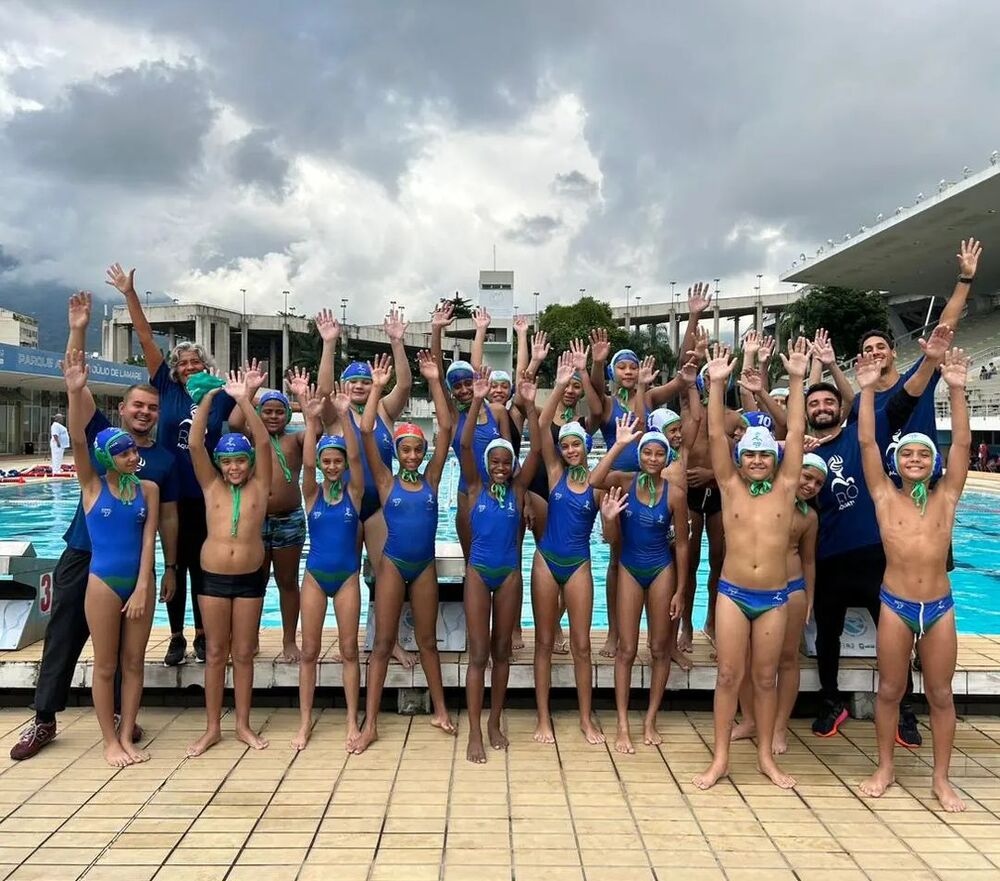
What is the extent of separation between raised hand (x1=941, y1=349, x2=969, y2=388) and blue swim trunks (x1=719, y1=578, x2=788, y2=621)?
54.3 inches

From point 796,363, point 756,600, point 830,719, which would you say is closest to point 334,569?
point 756,600

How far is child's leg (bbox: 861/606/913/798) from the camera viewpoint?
12.3 ft

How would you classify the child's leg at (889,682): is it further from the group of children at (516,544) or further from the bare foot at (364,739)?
the bare foot at (364,739)

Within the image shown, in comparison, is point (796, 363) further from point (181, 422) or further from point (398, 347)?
point (181, 422)

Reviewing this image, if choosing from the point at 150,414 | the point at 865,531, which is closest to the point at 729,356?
the point at 865,531

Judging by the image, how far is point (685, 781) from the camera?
3811mm

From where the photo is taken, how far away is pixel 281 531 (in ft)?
15.5

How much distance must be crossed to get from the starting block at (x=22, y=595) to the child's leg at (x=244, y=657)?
1.75m

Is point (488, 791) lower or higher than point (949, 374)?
lower

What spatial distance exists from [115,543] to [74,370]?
99 cm

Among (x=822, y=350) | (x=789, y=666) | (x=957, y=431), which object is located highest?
(x=822, y=350)

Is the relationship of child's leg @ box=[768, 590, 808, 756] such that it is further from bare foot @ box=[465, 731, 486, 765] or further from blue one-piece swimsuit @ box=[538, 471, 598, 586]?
bare foot @ box=[465, 731, 486, 765]

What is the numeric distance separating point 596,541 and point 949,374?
9.99 m

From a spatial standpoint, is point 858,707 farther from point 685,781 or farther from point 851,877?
point 851,877
